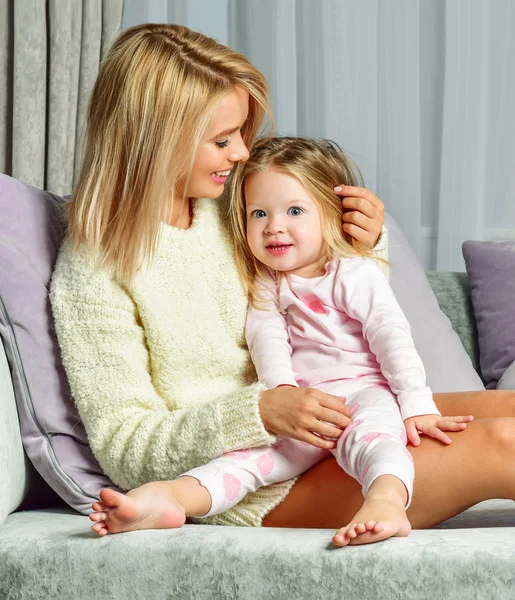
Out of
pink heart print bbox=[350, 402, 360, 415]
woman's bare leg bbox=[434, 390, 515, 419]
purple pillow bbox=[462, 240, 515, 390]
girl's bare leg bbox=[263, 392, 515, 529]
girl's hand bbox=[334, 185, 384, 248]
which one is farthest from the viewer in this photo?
purple pillow bbox=[462, 240, 515, 390]

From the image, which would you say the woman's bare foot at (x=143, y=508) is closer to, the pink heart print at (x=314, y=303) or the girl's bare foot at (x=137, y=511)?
the girl's bare foot at (x=137, y=511)

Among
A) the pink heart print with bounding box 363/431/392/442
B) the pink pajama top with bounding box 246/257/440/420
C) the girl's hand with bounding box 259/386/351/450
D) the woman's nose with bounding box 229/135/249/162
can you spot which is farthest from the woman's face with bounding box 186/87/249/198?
the pink heart print with bounding box 363/431/392/442

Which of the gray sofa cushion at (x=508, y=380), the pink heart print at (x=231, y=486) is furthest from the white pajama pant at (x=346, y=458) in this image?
the gray sofa cushion at (x=508, y=380)

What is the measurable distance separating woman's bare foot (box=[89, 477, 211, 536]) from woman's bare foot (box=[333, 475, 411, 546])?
0.76ft

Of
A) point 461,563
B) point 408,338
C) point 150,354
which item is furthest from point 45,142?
point 461,563

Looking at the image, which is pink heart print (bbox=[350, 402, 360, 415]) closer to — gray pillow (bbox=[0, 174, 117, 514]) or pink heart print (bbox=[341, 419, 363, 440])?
pink heart print (bbox=[341, 419, 363, 440])

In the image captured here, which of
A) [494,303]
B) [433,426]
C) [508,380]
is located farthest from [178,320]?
[494,303]

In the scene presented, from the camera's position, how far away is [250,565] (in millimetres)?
968

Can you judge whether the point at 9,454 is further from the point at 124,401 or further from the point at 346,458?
the point at 346,458

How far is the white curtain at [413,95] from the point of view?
2.43 m

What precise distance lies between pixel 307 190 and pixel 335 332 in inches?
10.0

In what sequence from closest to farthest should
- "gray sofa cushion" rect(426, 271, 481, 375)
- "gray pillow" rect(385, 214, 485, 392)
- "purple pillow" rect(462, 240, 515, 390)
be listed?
"gray pillow" rect(385, 214, 485, 392) → "purple pillow" rect(462, 240, 515, 390) → "gray sofa cushion" rect(426, 271, 481, 375)

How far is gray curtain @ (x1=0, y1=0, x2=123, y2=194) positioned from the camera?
7.78 ft

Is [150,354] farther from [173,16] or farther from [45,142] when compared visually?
[173,16]
